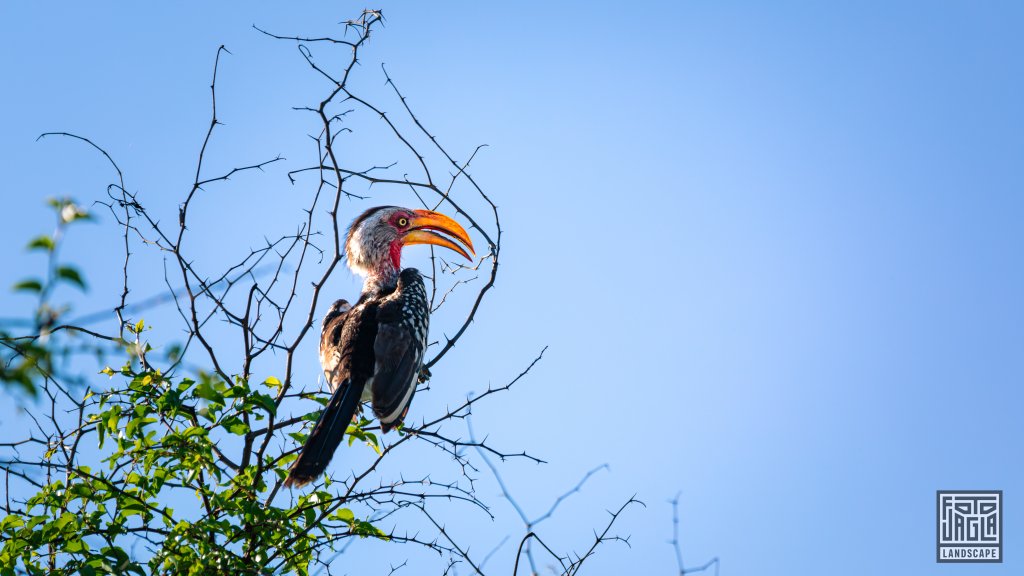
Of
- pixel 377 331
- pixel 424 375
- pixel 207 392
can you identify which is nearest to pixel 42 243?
pixel 207 392

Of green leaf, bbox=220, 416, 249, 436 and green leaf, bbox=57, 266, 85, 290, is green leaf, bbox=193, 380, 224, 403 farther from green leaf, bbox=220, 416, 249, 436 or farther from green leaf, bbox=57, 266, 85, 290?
green leaf, bbox=57, 266, 85, 290

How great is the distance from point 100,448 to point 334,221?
1.07m

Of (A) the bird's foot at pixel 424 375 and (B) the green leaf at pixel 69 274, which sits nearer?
(B) the green leaf at pixel 69 274

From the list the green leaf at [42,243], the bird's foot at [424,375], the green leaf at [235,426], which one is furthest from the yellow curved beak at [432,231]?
the green leaf at [42,243]

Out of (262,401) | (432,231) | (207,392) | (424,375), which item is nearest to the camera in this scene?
(207,392)

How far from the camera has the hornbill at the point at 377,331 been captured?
368 cm

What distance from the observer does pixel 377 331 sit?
4.36 meters

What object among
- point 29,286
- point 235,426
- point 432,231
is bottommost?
point 29,286

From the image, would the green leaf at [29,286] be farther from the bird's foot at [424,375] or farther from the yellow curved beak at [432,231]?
the yellow curved beak at [432,231]

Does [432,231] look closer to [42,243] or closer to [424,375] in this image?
[424,375]

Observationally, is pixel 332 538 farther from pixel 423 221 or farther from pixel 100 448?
pixel 423 221

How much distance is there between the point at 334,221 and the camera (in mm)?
3629

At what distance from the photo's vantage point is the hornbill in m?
3.68

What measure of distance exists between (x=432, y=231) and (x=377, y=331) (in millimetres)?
1162
